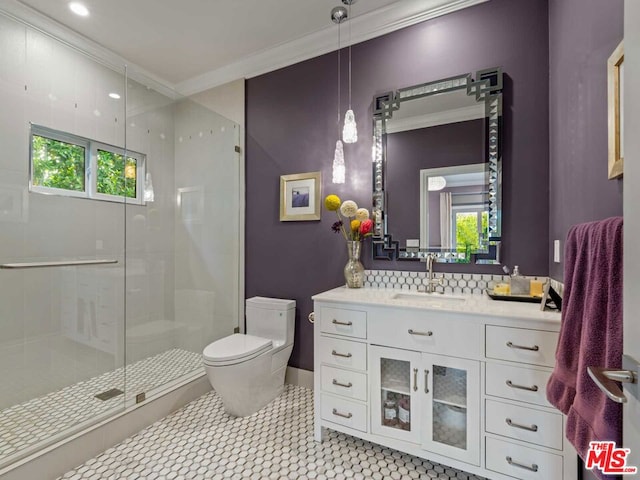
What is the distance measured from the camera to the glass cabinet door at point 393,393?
162 cm

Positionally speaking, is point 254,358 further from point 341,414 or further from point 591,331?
point 591,331

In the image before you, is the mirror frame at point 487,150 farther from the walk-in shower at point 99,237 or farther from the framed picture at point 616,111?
the walk-in shower at point 99,237

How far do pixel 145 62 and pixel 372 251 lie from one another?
2.68m

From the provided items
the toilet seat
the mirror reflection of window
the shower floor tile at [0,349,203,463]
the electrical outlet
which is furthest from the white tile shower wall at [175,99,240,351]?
the electrical outlet

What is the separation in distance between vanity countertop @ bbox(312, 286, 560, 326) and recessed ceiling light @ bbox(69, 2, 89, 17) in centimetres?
257

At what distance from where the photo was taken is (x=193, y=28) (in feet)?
7.92

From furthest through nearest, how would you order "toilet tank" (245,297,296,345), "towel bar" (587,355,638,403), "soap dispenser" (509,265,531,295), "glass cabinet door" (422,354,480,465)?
"toilet tank" (245,297,296,345) < "soap dispenser" (509,265,531,295) < "glass cabinet door" (422,354,480,465) < "towel bar" (587,355,638,403)

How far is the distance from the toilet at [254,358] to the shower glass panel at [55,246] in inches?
27.2

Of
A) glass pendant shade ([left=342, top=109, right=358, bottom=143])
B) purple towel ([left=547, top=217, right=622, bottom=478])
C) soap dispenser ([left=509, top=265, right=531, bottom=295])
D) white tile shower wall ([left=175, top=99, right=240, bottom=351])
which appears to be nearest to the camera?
purple towel ([left=547, top=217, right=622, bottom=478])

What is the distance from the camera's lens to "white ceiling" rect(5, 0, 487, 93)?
2148 millimetres

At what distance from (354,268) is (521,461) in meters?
1.29

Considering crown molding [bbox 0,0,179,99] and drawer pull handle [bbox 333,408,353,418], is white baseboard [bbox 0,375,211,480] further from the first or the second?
crown molding [bbox 0,0,179,99]

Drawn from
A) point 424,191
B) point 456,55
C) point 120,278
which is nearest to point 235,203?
point 120,278

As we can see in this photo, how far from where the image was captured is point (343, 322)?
179cm
